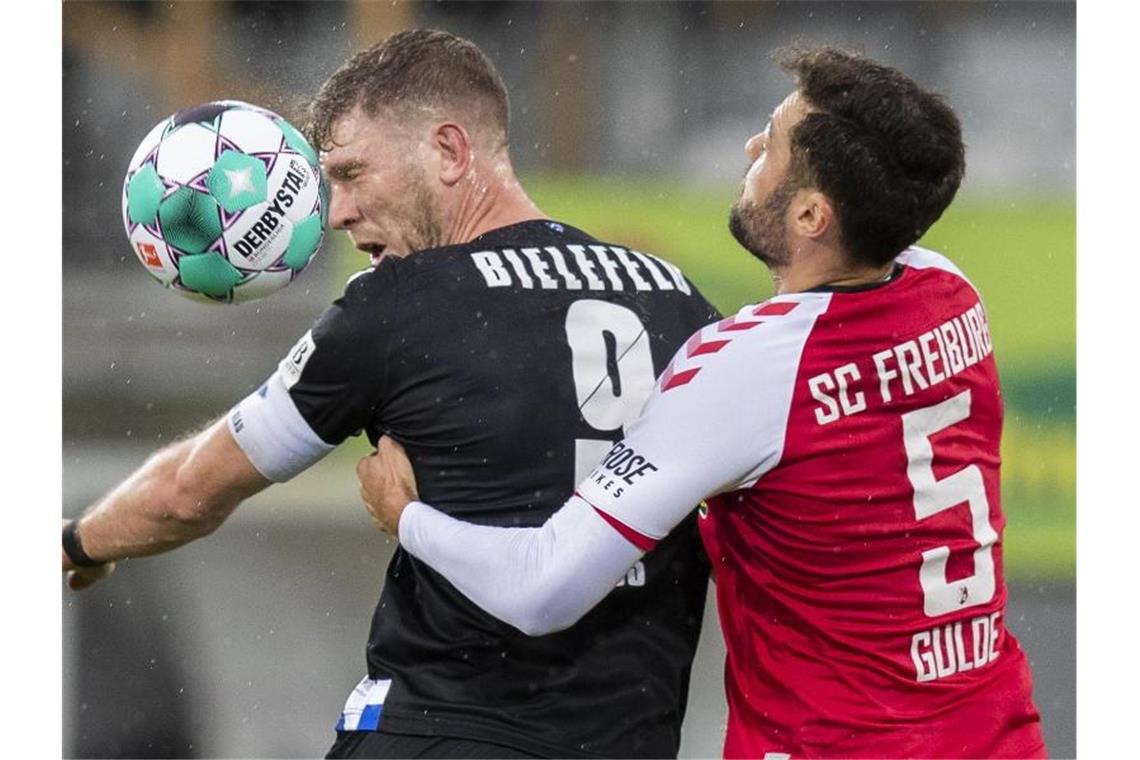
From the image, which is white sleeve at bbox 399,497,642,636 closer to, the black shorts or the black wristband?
the black shorts

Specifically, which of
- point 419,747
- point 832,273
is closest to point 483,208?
point 832,273

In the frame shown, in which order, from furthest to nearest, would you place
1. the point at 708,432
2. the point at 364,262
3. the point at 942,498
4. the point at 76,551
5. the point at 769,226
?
1. the point at 364,262
2. the point at 76,551
3. the point at 769,226
4. the point at 942,498
5. the point at 708,432

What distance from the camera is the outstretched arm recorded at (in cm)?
328

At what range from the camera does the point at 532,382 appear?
3074 millimetres

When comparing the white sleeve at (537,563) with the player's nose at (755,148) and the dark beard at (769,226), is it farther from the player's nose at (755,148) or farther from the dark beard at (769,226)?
the player's nose at (755,148)

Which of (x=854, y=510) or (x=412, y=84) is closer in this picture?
(x=854, y=510)

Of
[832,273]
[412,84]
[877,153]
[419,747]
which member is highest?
[412,84]

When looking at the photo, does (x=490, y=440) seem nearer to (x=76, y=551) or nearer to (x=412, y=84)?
(x=412, y=84)

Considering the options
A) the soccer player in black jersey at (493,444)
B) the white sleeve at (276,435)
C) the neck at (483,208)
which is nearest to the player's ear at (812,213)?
the soccer player in black jersey at (493,444)

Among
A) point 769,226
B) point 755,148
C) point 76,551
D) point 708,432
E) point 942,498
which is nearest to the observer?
point 708,432

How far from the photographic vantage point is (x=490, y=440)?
3.06 metres

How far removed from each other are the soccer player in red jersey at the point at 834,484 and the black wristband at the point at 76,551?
32.7 inches

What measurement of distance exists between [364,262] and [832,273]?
6734 mm

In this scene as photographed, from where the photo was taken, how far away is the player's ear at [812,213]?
3.04 meters
